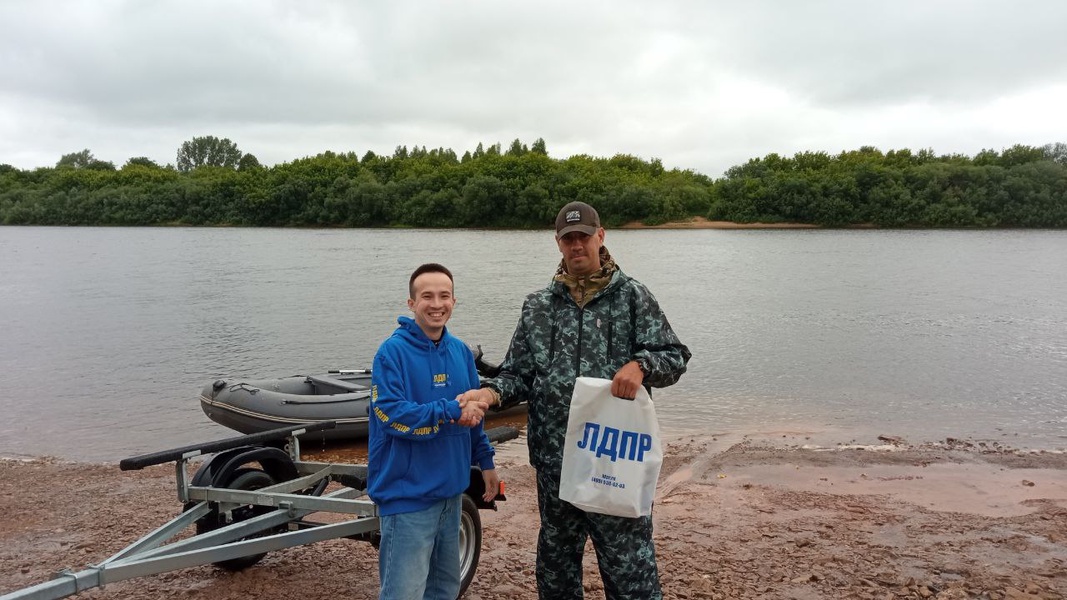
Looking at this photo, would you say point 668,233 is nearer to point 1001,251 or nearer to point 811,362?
point 1001,251

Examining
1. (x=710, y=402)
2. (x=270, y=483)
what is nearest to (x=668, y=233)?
(x=710, y=402)

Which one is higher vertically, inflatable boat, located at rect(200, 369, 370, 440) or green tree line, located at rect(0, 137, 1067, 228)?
green tree line, located at rect(0, 137, 1067, 228)

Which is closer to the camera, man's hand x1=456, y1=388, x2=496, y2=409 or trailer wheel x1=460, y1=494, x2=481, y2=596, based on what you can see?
man's hand x1=456, y1=388, x2=496, y2=409

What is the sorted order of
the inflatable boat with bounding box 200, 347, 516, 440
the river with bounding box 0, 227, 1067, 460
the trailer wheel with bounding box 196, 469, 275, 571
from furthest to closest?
the river with bounding box 0, 227, 1067, 460
the inflatable boat with bounding box 200, 347, 516, 440
the trailer wheel with bounding box 196, 469, 275, 571

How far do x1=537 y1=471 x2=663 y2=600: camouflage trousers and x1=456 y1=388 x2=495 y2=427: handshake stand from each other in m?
0.41

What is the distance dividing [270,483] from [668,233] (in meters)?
76.5

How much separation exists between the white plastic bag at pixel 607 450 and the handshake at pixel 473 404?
35 centimetres

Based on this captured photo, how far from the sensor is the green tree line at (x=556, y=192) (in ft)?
246

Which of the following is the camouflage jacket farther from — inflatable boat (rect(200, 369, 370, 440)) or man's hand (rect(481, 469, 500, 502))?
inflatable boat (rect(200, 369, 370, 440))

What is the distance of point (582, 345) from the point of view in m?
3.37

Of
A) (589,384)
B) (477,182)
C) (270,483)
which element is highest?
(477,182)

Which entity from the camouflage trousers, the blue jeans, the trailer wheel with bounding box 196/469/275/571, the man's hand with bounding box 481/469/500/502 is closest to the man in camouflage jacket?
the camouflage trousers

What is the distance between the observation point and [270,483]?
4.67 m

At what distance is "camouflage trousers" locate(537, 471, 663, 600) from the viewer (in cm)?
327
